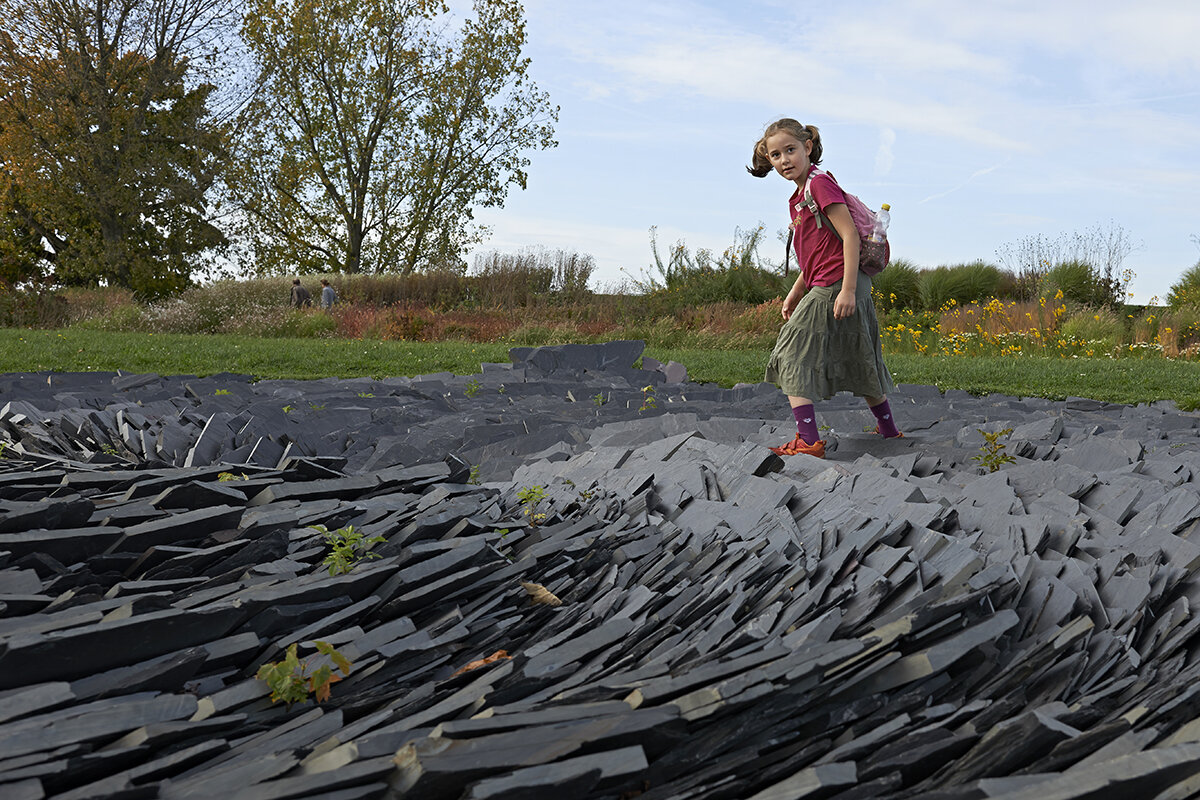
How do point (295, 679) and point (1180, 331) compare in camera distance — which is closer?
point (295, 679)

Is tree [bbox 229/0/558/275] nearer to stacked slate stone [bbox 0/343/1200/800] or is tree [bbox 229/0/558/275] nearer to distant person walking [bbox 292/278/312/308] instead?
distant person walking [bbox 292/278/312/308]

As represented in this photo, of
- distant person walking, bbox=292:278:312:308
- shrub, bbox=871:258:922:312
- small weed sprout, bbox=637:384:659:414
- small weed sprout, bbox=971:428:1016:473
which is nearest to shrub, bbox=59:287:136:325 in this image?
distant person walking, bbox=292:278:312:308

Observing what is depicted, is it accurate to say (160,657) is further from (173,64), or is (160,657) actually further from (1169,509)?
(173,64)

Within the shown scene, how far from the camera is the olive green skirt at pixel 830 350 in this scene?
14.9ft

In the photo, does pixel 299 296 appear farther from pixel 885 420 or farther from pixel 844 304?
pixel 844 304

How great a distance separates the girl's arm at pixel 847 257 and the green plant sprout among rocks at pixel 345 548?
8.27 ft

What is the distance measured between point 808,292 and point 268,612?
10.4ft

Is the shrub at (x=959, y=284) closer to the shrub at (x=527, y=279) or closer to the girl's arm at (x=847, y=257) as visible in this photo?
the shrub at (x=527, y=279)

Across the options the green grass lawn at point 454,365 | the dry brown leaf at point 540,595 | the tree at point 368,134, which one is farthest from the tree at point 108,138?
the dry brown leaf at point 540,595

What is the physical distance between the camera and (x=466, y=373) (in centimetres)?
950

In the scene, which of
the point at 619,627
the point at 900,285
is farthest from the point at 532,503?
the point at 900,285

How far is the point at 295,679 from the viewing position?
2.14 metres

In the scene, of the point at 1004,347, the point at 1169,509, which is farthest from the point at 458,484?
the point at 1004,347

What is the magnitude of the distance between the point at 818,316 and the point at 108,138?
24.0 metres
